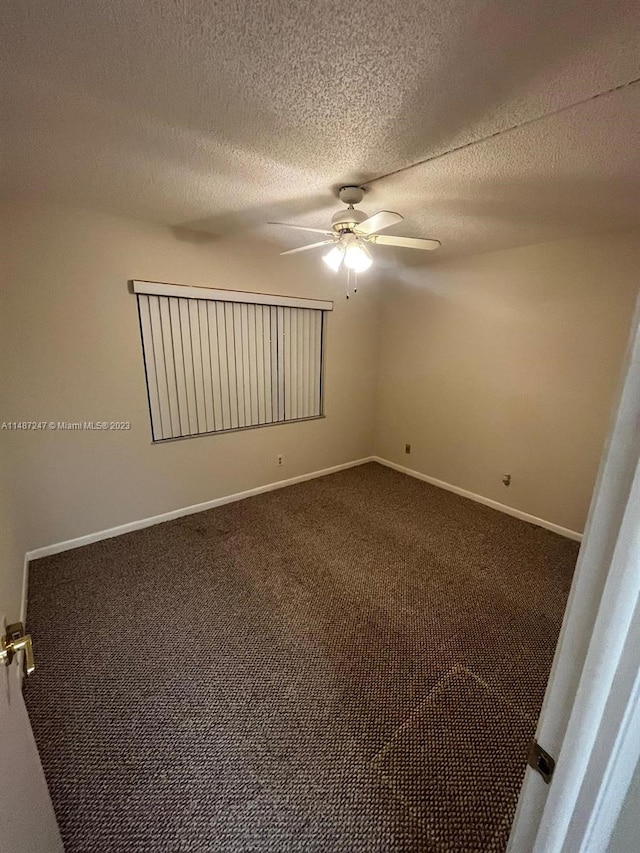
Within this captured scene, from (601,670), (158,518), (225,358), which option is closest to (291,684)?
(601,670)

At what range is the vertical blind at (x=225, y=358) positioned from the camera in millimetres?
2895

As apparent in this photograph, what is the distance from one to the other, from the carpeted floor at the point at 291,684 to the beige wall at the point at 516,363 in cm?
68

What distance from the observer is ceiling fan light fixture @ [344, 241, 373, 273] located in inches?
82.3

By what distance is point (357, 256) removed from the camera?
2117 mm

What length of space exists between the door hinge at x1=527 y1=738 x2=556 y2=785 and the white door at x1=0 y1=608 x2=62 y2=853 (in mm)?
945

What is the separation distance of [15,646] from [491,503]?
11.8 ft

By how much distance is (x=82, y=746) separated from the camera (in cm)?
144

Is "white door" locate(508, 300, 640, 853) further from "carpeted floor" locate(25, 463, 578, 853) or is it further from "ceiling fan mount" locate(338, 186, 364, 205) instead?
"ceiling fan mount" locate(338, 186, 364, 205)

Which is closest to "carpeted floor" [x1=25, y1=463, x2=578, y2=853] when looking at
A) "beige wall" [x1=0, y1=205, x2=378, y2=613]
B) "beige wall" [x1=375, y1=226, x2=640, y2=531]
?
"beige wall" [x1=0, y1=205, x2=378, y2=613]

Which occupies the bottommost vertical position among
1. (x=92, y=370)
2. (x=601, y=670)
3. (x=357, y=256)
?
(x=601, y=670)

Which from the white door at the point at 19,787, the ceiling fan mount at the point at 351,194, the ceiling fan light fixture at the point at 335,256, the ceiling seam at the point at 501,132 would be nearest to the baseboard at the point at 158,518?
the white door at the point at 19,787

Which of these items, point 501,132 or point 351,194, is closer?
point 501,132

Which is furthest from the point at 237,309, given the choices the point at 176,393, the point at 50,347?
the point at 50,347

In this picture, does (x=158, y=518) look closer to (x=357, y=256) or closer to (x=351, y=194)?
(x=357, y=256)
